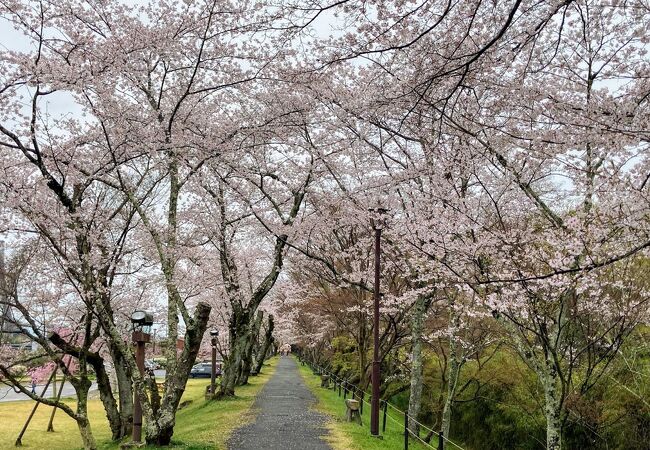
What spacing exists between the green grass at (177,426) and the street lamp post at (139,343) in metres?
0.79

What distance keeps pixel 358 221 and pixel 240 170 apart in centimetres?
362

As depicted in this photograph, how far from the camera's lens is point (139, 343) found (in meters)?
10.4

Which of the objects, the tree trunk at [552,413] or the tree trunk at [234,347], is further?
the tree trunk at [234,347]

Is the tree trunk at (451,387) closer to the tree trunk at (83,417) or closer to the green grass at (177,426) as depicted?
the green grass at (177,426)

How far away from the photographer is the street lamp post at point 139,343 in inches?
401

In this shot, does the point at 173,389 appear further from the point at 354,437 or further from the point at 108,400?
the point at 108,400

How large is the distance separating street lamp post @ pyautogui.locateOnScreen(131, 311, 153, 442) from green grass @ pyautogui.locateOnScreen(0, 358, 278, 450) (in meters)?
0.79

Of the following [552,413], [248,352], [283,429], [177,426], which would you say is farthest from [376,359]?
[248,352]

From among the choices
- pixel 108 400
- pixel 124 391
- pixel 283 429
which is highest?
pixel 124 391

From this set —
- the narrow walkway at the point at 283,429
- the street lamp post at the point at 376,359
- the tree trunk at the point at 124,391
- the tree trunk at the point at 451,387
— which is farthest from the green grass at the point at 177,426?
the tree trunk at the point at 451,387

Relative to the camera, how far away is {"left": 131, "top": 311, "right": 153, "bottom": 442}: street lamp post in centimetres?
1020

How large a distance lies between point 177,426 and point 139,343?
6993 mm

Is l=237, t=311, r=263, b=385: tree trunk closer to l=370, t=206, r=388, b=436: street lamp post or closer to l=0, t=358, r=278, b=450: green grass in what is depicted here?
l=0, t=358, r=278, b=450: green grass

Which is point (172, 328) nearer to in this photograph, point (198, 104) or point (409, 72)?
point (198, 104)
